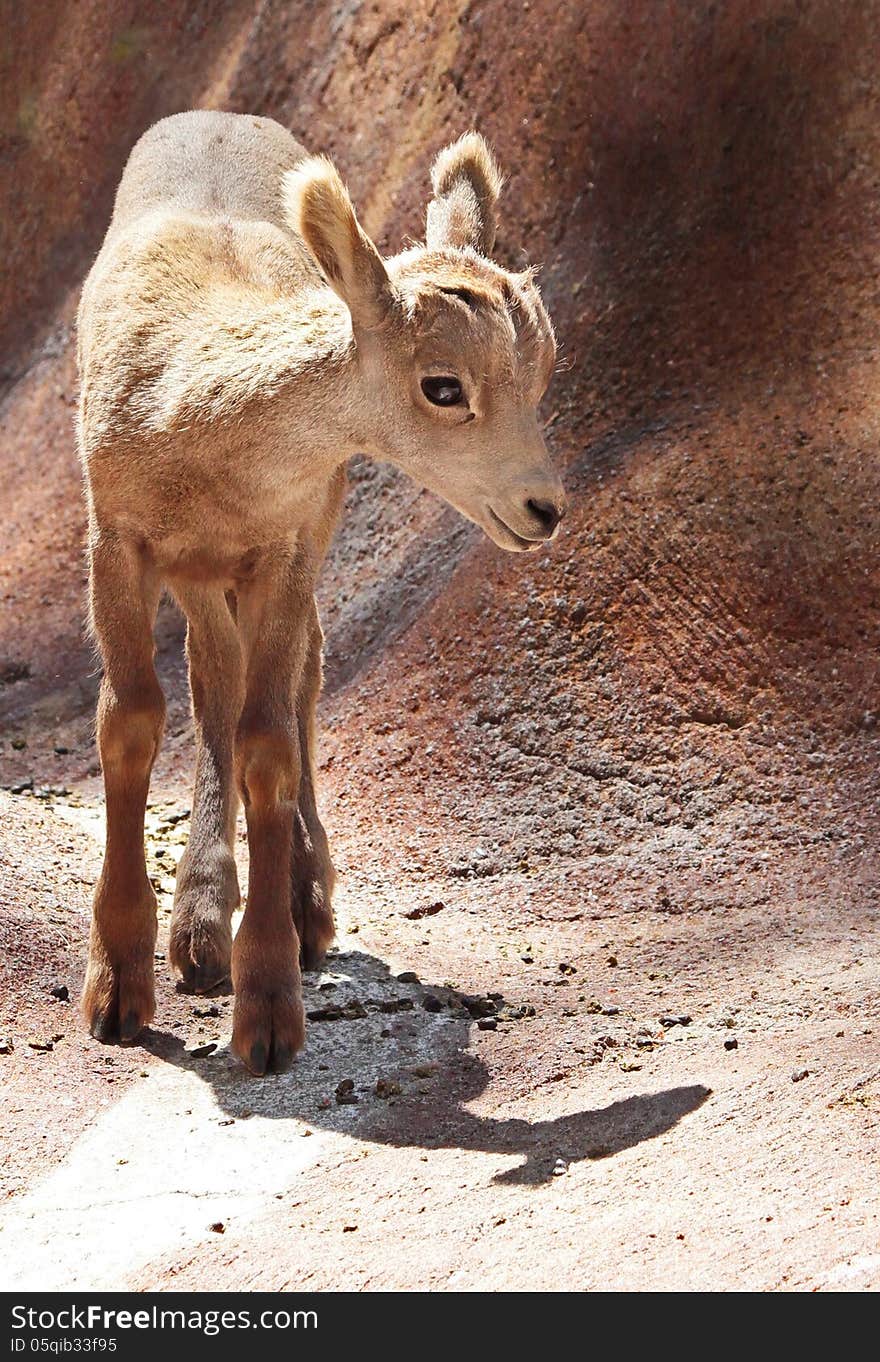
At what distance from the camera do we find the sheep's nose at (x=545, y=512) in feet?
18.0

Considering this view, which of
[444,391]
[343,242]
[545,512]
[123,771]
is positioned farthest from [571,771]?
[343,242]

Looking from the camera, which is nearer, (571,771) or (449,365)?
(449,365)

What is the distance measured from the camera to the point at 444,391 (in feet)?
18.2

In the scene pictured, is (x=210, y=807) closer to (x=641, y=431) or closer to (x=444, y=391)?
(x=444, y=391)

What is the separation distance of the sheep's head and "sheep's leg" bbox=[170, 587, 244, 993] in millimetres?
1677

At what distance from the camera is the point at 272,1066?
5.91 metres

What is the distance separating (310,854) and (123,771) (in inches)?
44.6

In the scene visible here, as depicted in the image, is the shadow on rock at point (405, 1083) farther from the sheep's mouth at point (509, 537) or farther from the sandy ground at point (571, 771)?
the sheep's mouth at point (509, 537)

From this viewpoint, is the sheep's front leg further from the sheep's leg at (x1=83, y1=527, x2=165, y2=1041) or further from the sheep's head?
the sheep's head

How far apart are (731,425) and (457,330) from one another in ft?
12.5

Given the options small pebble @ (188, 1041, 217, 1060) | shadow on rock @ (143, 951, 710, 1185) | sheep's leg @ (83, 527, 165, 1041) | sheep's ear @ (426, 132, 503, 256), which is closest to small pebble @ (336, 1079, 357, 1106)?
shadow on rock @ (143, 951, 710, 1185)

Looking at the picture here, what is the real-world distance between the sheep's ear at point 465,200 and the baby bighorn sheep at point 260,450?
10 millimetres

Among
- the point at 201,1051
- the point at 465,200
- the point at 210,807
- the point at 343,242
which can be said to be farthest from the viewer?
the point at 210,807

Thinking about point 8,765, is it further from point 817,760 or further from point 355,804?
point 817,760
